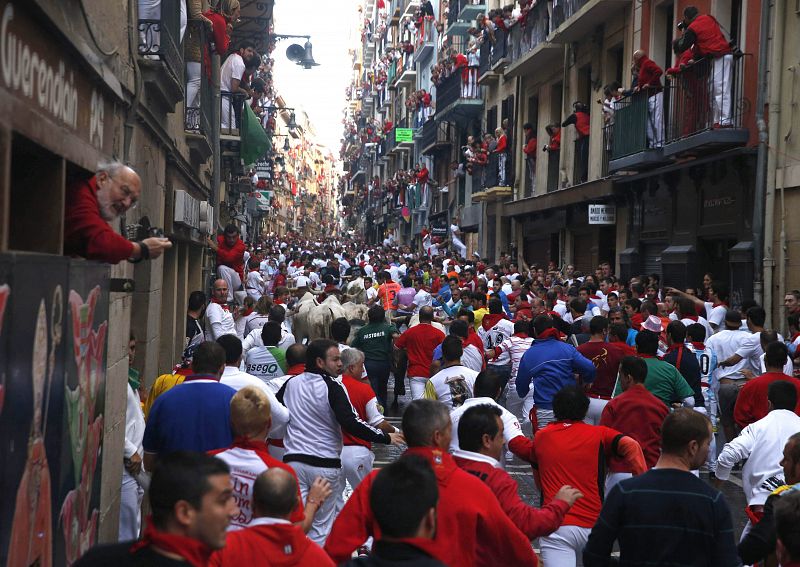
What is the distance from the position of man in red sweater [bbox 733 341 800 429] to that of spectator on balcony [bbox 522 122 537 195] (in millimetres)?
20212

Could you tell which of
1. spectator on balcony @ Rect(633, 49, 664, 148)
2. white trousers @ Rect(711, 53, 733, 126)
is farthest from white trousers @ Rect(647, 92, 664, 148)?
white trousers @ Rect(711, 53, 733, 126)

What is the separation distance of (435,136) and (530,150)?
54.9 feet

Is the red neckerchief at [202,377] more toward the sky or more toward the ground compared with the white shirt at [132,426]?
more toward the sky

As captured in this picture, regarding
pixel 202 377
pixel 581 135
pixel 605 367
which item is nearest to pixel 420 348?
pixel 605 367

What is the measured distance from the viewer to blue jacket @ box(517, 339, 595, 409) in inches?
345

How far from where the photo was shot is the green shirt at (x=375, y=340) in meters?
12.2

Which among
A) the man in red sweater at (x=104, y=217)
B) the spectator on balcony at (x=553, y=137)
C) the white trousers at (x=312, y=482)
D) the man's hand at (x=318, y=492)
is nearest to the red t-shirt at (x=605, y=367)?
the white trousers at (x=312, y=482)

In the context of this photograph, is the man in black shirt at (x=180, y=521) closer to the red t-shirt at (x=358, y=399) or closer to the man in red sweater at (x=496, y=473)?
the man in red sweater at (x=496, y=473)

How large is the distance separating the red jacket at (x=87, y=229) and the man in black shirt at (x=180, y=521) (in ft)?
7.86

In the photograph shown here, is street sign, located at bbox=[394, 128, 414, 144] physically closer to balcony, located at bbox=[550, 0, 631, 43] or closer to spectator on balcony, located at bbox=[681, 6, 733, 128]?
balcony, located at bbox=[550, 0, 631, 43]

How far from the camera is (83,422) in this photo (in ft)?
16.9

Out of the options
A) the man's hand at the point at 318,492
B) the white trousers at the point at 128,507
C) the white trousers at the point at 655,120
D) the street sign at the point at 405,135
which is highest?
the street sign at the point at 405,135

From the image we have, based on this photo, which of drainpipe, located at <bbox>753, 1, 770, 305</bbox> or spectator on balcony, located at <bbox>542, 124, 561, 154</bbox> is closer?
drainpipe, located at <bbox>753, 1, 770, 305</bbox>

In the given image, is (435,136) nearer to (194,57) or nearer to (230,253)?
(230,253)
